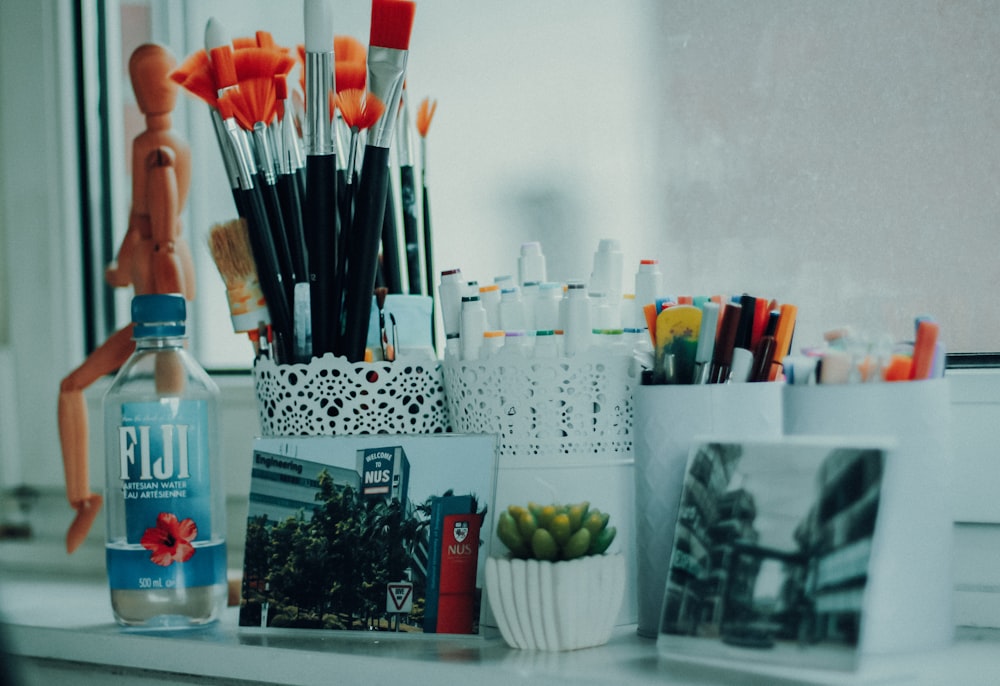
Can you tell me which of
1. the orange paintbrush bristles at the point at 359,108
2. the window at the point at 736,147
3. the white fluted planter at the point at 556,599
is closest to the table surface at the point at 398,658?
the white fluted planter at the point at 556,599

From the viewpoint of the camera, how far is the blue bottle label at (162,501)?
69 centimetres

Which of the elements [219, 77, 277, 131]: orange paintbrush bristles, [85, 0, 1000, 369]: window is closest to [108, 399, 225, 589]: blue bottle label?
[219, 77, 277, 131]: orange paintbrush bristles

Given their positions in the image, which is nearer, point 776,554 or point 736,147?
point 776,554

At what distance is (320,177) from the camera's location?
2.27 feet

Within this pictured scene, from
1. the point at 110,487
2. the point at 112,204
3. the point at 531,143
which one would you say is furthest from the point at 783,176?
the point at 112,204

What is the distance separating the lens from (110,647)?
688mm

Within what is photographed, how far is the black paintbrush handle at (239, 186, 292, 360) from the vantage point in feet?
2.31

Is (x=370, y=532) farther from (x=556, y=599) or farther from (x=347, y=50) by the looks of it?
(x=347, y=50)

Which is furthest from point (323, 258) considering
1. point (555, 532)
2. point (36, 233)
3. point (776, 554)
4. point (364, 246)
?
point (36, 233)

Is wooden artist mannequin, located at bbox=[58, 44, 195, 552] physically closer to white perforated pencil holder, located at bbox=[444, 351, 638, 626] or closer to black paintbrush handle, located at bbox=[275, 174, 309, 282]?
black paintbrush handle, located at bbox=[275, 174, 309, 282]

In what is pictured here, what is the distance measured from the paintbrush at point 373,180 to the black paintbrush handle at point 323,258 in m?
0.01

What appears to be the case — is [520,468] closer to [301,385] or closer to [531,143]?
[301,385]

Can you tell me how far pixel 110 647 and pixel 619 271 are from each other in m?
0.43

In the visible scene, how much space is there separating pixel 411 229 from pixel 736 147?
10.2 inches
